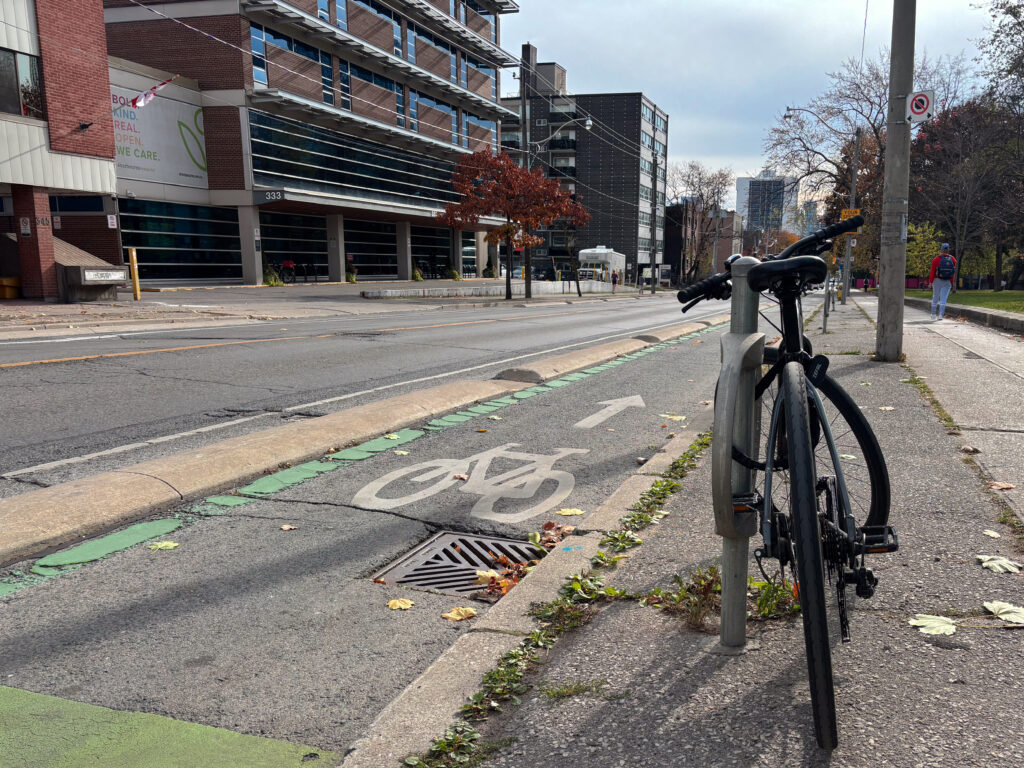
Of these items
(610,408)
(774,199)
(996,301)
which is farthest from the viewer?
(774,199)

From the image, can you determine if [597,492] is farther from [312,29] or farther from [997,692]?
[312,29]

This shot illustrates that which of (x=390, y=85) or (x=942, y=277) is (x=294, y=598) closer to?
(x=942, y=277)

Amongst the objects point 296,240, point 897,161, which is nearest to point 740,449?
point 897,161

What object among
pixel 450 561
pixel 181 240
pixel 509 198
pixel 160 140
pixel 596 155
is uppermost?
pixel 596 155

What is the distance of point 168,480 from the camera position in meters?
4.88

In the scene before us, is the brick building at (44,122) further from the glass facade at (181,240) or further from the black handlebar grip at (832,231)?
the black handlebar grip at (832,231)

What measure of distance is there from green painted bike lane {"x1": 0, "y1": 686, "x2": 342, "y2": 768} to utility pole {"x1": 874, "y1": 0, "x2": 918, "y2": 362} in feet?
34.0

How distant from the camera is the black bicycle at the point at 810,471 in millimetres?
2094

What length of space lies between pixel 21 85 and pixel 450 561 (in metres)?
24.0

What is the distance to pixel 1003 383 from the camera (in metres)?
8.85

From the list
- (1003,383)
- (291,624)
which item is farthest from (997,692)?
(1003,383)

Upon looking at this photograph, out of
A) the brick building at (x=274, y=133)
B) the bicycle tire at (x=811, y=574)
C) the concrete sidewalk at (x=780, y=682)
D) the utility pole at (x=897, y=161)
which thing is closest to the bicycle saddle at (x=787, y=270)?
the bicycle tire at (x=811, y=574)

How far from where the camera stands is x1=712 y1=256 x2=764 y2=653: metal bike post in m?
2.50

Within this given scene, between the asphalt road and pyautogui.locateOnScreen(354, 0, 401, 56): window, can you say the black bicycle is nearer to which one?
the asphalt road
